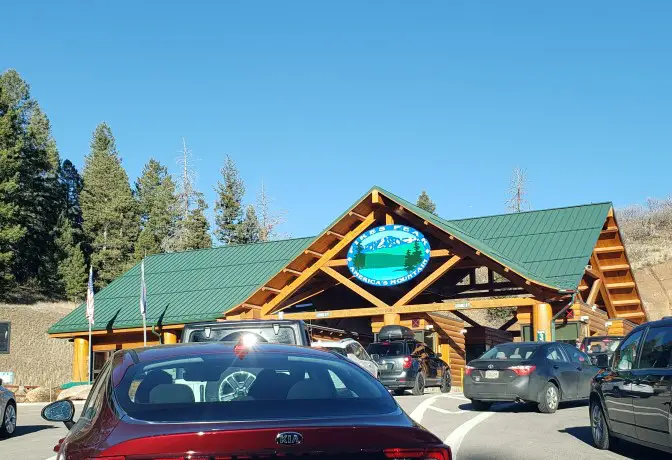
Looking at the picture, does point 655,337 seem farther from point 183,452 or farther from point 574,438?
point 183,452

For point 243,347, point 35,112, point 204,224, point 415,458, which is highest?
point 35,112

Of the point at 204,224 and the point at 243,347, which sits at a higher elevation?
the point at 204,224

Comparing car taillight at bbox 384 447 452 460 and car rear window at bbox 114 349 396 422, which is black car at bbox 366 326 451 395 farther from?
car taillight at bbox 384 447 452 460

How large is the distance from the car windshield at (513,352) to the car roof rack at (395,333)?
8.46 metres

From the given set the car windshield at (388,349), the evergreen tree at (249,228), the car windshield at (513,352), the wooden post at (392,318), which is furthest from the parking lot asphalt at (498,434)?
the evergreen tree at (249,228)

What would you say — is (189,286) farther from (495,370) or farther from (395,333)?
(495,370)

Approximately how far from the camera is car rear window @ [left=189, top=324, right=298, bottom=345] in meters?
12.5

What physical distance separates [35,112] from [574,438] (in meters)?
71.6

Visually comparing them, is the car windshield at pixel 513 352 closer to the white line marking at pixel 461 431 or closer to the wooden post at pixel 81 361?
the white line marking at pixel 461 431

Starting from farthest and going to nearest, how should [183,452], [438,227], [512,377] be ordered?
[438,227], [512,377], [183,452]

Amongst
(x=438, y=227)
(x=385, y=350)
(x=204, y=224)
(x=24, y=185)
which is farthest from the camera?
(x=204, y=224)

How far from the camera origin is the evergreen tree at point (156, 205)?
7906 centimetres

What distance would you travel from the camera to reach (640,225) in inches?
3927

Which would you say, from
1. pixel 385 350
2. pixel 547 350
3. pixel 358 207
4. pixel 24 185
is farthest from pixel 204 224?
pixel 547 350
